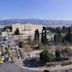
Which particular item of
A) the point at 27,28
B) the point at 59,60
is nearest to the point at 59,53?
the point at 59,60

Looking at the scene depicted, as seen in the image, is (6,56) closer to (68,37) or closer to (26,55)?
(26,55)

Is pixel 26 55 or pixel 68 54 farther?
pixel 26 55

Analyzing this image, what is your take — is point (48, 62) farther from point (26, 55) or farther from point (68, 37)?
point (68, 37)

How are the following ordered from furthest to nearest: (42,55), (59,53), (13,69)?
(59,53)
(42,55)
(13,69)

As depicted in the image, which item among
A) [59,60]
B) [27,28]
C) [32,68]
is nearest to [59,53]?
[59,60]

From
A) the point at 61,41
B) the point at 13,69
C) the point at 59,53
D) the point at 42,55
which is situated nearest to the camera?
the point at 13,69

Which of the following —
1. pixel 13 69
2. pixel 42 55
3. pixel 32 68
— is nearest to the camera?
pixel 13 69

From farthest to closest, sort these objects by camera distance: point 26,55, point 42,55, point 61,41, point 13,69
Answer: point 61,41
point 26,55
point 42,55
point 13,69

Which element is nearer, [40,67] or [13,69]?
[13,69]
